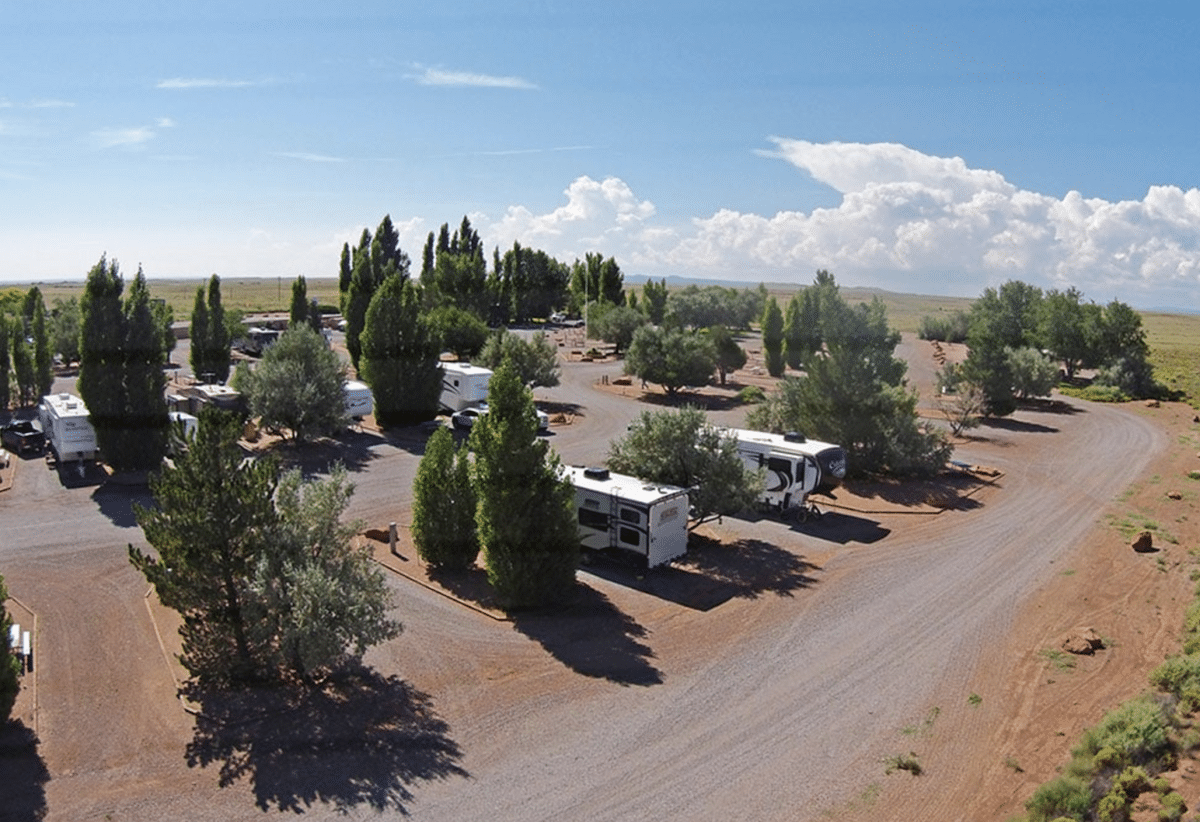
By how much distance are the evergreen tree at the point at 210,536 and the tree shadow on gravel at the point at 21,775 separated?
2.68 meters

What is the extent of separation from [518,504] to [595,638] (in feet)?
11.7

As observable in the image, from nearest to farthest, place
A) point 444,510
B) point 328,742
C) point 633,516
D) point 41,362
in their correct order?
point 328,742 < point 444,510 < point 633,516 < point 41,362

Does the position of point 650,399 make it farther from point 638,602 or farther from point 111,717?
point 111,717

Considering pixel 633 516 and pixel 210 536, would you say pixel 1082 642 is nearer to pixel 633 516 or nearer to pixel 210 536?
pixel 633 516

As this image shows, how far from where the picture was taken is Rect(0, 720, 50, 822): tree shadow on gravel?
1241cm

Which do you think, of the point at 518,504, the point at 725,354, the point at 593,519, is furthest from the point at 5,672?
the point at 725,354

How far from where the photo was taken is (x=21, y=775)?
13.3 meters

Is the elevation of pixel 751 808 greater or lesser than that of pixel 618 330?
lesser

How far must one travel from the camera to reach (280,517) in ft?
53.4

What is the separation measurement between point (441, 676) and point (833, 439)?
22.5 meters

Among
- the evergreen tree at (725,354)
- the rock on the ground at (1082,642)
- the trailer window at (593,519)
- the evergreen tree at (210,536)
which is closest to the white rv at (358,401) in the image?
the trailer window at (593,519)

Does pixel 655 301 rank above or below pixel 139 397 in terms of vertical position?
above

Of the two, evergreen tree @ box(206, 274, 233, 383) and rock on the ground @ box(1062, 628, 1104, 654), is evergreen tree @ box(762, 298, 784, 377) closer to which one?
evergreen tree @ box(206, 274, 233, 383)

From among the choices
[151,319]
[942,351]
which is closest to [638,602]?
[151,319]
